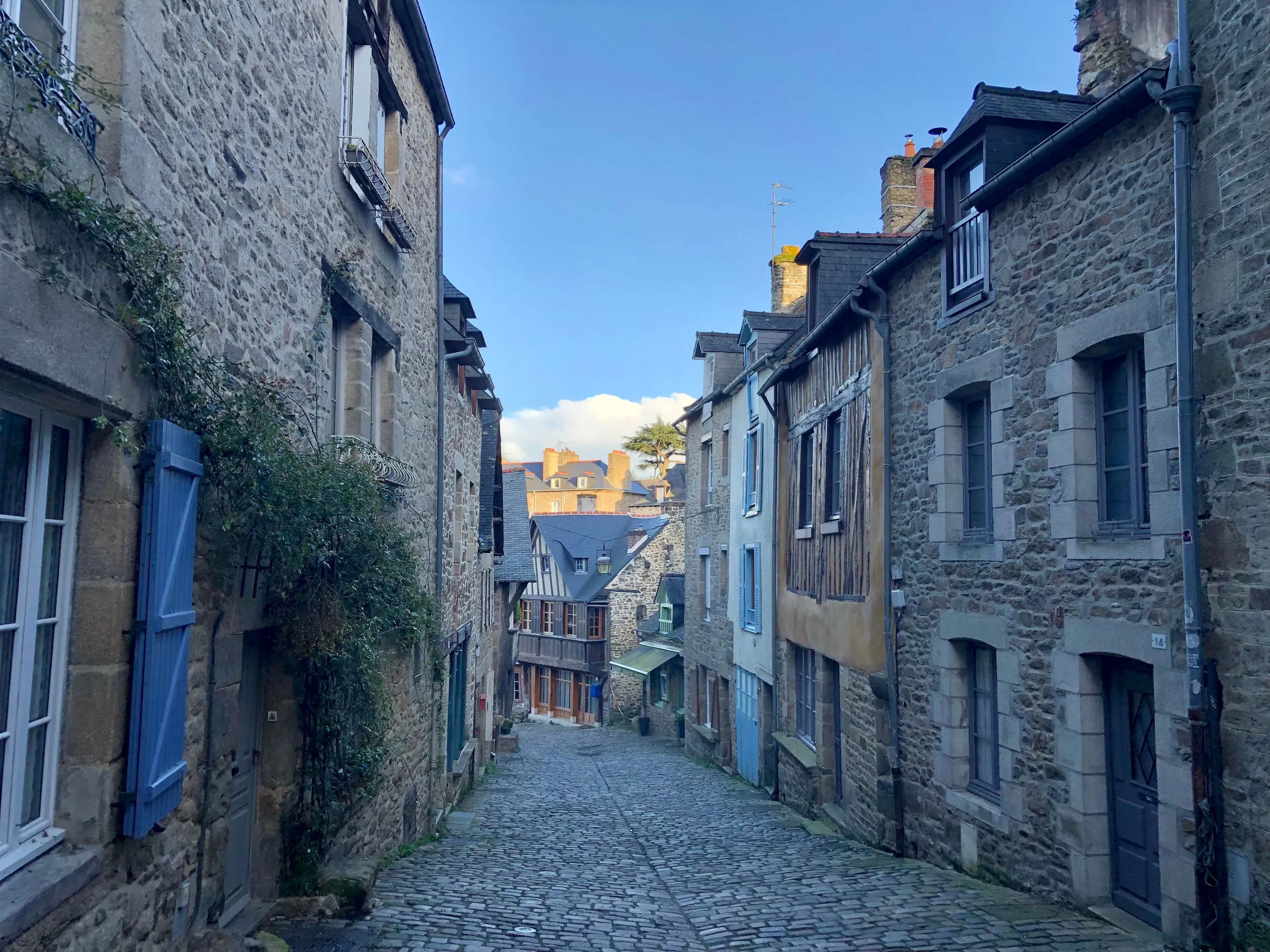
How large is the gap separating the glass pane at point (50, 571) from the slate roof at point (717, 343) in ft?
55.3

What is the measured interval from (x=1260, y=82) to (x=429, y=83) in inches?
273

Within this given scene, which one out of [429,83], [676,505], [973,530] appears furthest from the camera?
[676,505]

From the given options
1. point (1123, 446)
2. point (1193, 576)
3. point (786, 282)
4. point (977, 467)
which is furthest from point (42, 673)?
point (786, 282)

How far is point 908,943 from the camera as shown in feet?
18.5

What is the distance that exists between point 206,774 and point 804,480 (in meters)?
9.29

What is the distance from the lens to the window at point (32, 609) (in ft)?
9.96

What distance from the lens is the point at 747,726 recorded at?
15844 mm

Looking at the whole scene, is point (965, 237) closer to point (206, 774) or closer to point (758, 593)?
point (206, 774)

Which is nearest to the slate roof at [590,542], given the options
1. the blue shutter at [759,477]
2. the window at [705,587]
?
the window at [705,587]

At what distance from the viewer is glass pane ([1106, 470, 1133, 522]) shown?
5.94 metres

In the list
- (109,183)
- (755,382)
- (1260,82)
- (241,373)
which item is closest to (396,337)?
(241,373)

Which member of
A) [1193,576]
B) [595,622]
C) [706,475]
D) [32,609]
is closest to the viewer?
[32,609]

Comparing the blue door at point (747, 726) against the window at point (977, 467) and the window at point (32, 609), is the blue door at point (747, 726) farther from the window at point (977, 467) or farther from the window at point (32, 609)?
the window at point (32, 609)

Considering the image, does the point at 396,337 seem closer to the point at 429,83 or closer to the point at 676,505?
the point at 429,83
